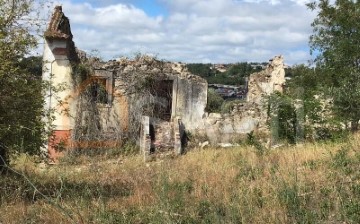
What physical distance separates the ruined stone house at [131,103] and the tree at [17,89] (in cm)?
794

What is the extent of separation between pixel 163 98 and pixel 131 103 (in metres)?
1.32

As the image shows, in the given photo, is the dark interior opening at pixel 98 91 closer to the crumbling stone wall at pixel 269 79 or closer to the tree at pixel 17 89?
the crumbling stone wall at pixel 269 79

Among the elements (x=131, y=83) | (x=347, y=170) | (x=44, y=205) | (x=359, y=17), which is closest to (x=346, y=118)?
(x=359, y=17)

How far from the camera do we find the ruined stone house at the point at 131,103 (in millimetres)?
15562

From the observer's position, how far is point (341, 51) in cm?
1291

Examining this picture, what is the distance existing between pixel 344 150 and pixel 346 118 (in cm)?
449

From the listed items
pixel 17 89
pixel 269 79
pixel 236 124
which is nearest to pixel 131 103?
pixel 236 124

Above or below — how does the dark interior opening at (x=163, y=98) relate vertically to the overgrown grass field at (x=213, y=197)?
above

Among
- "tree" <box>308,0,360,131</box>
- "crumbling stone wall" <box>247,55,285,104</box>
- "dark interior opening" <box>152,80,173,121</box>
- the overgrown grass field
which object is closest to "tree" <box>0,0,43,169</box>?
the overgrown grass field

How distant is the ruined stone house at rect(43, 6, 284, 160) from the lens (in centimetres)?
1556

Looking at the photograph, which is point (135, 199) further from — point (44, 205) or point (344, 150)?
point (344, 150)

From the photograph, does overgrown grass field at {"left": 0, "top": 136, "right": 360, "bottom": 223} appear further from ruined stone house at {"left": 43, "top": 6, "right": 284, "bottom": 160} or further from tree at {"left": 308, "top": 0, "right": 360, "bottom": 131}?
ruined stone house at {"left": 43, "top": 6, "right": 284, "bottom": 160}

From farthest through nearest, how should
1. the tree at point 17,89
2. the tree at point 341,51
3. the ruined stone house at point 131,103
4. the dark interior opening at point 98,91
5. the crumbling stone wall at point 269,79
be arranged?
the crumbling stone wall at point 269,79
the dark interior opening at point 98,91
the ruined stone house at point 131,103
the tree at point 341,51
the tree at point 17,89

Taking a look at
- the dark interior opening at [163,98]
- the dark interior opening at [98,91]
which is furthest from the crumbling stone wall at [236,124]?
the dark interior opening at [98,91]
